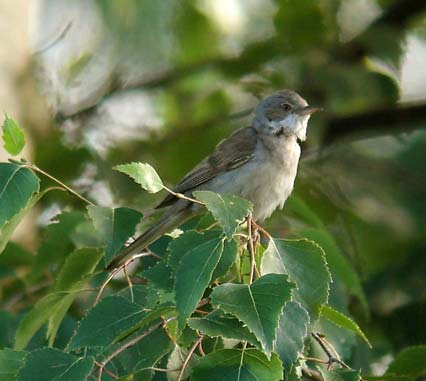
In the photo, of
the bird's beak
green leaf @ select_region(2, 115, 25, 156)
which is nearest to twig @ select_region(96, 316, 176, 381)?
green leaf @ select_region(2, 115, 25, 156)

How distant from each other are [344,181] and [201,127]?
1.16 metres

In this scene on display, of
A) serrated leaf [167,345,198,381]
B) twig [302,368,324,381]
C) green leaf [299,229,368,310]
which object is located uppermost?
serrated leaf [167,345,198,381]

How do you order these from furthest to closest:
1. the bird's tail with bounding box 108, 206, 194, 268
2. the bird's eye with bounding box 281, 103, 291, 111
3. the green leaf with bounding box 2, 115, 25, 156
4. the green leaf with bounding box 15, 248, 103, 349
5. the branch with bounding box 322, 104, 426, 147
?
the branch with bounding box 322, 104, 426, 147
the bird's eye with bounding box 281, 103, 291, 111
the bird's tail with bounding box 108, 206, 194, 268
the green leaf with bounding box 15, 248, 103, 349
the green leaf with bounding box 2, 115, 25, 156

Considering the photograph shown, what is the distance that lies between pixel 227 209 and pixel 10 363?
Answer: 2.66 ft

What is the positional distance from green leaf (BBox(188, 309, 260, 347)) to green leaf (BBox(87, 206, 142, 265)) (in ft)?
2.02

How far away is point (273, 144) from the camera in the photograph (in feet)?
18.5

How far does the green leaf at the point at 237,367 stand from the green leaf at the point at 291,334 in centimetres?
7

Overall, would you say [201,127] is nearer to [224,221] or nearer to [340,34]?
[340,34]

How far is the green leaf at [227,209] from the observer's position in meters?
2.93

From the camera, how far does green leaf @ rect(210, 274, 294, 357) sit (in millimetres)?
2691

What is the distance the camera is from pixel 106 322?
9.80 ft

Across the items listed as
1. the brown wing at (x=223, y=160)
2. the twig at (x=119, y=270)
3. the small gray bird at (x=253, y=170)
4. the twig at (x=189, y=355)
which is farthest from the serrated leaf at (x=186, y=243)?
the brown wing at (x=223, y=160)

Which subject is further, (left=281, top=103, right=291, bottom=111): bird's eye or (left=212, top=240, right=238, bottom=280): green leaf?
(left=281, top=103, right=291, bottom=111): bird's eye

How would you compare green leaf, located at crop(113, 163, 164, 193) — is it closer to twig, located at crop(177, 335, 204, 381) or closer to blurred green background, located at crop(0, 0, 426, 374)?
twig, located at crop(177, 335, 204, 381)
